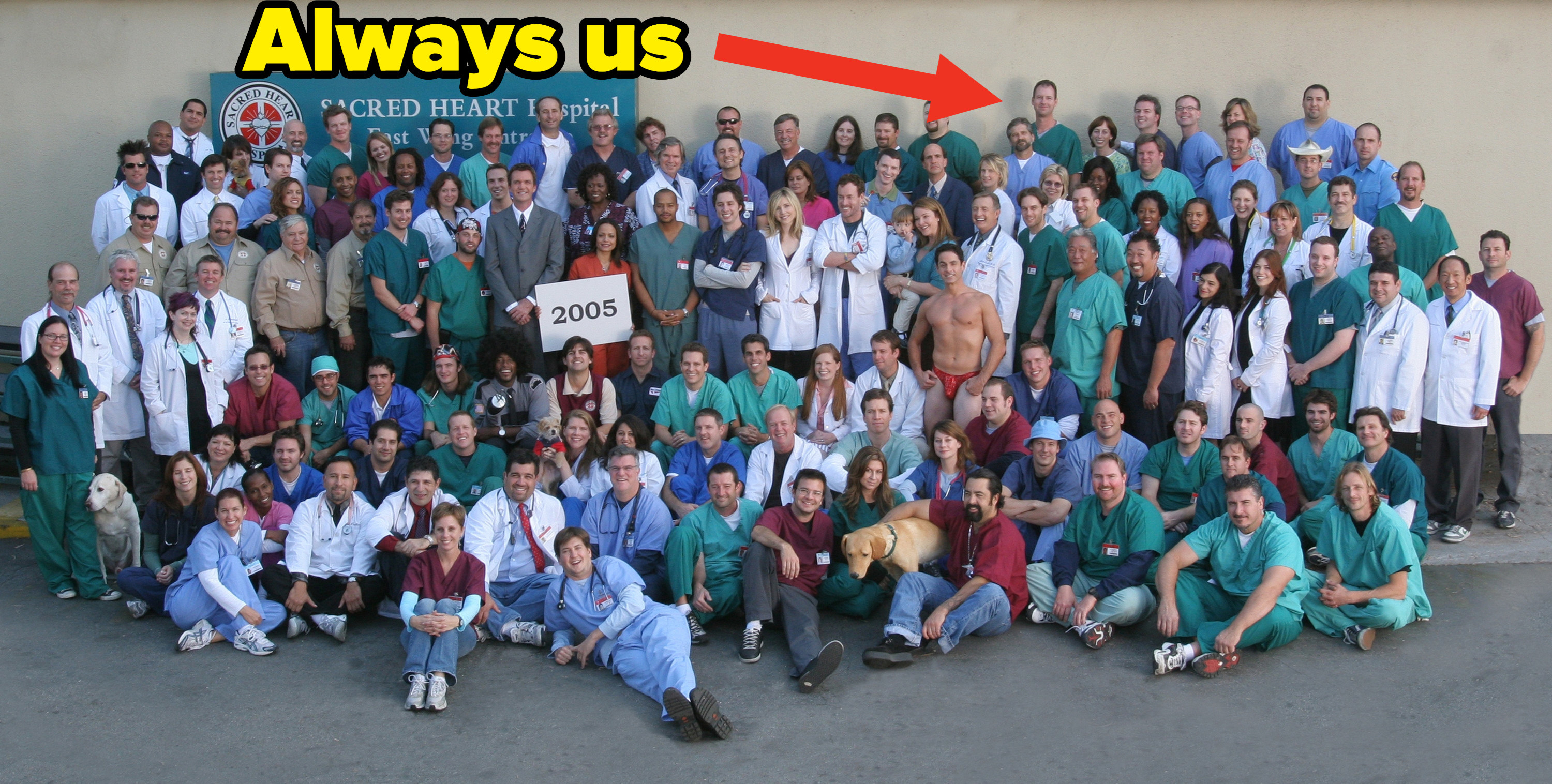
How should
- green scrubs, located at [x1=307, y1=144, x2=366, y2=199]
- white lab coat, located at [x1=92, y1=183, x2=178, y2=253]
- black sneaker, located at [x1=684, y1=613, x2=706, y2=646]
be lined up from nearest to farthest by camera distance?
black sneaker, located at [x1=684, y1=613, x2=706, y2=646]
white lab coat, located at [x1=92, y1=183, x2=178, y2=253]
green scrubs, located at [x1=307, y1=144, x2=366, y2=199]

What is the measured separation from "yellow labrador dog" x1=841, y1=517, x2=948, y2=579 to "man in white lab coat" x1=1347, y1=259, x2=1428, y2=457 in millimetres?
3149

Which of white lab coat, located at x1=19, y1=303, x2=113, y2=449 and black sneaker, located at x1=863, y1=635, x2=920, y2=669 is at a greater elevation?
white lab coat, located at x1=19, y1=303, x2=113, y2=449

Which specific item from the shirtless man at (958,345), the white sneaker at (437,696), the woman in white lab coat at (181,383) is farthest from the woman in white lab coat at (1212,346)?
the woman in white lab coat at (181,383)

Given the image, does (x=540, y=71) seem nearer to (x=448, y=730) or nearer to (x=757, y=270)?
(x=757, y=270)

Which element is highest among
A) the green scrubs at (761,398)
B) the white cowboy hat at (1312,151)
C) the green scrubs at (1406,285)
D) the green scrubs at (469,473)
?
the white cowboy hat at (1312,151)

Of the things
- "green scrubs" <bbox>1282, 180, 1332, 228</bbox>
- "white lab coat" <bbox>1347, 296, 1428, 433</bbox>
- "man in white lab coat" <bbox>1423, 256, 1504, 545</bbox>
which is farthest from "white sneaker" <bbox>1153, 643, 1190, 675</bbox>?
"green scrubs" <bbox>1282, 180, 1332, 228</bbox>

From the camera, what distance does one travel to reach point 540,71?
37.1 ft

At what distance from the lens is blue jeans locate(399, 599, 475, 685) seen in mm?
6746

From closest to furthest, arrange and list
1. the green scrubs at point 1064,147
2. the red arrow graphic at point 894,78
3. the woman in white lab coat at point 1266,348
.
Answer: the woman in white lab coat at point 1266,348
the green scrubs at point 1064,147
the red arrow graphic at point 894,78

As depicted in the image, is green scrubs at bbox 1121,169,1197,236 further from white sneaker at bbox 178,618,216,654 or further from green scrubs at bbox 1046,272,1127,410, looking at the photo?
white sneaker at bbox 178,618,216,654

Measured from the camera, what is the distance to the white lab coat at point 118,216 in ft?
33.4

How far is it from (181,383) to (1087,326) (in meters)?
6.16

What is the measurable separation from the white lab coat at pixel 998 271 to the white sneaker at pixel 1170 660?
287cm

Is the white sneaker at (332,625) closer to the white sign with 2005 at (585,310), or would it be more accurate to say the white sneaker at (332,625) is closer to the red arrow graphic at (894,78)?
the white sign with 2005 at (585,310)
